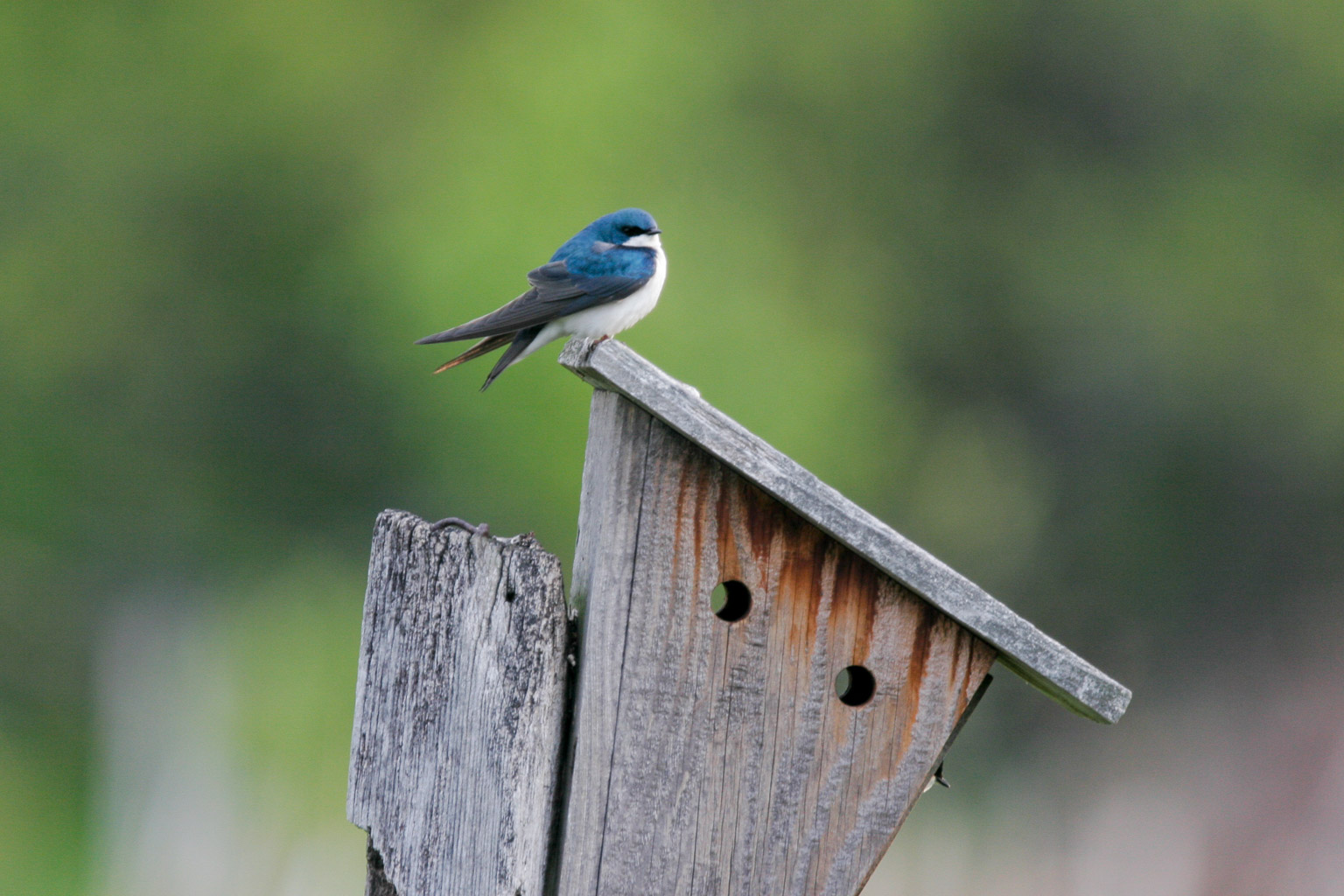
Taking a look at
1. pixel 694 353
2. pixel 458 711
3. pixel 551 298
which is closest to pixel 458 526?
pixel 458 711

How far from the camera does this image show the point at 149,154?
29.0 ft

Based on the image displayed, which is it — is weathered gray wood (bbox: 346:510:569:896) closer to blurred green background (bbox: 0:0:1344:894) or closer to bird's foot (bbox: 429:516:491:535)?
bird's foot (bbox: 429:516:491:535)

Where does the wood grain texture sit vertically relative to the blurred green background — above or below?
below

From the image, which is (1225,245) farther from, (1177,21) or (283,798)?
(283,798)

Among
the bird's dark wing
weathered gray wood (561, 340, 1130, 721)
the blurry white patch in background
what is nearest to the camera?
weathered gray wood (561, 340, 1130, 721)

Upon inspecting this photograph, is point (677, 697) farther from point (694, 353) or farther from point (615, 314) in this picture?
point (694, 353)

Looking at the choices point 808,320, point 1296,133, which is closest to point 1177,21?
point 1296,133

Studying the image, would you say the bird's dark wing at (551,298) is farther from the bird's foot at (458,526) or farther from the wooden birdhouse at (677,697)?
the wooden birdhouse at (677,697)

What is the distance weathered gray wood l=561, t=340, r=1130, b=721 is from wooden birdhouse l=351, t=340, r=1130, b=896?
0.06 feet

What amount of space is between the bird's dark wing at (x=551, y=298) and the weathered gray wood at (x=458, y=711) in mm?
620

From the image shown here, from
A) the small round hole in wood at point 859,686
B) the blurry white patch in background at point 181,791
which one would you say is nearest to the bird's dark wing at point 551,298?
the small round hole in wood at point 859,686

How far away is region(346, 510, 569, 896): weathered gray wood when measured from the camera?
6.00 ft

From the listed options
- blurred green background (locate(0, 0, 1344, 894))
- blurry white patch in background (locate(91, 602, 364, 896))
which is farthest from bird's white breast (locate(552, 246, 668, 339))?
blurred green background (locate(0, 0, 1344, 894))

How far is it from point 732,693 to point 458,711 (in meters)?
0.40
